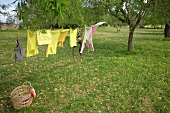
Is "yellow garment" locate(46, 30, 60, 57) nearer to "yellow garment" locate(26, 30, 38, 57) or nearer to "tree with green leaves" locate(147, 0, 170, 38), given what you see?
"yellow garment" locate(26, 30, 38, 57)

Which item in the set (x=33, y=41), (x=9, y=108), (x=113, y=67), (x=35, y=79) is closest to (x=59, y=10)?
(x=33, y=41)

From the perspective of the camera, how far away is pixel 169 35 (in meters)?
21.8

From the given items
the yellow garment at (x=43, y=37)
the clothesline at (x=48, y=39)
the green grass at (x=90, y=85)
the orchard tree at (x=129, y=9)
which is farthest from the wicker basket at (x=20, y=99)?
the orchard tree at (x=129, y=9)

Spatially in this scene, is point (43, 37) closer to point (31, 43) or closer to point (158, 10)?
point (31, 43)

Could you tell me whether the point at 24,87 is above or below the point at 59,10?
below

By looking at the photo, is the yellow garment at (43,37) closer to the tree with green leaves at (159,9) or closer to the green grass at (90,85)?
the green grass at (90,85)

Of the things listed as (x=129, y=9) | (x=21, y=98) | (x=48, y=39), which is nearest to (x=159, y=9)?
(x=129, y=9)

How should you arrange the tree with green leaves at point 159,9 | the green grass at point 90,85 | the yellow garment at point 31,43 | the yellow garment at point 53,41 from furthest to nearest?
1. the tree with green leaves at point 159,9
2. the yellow garment at point 53,41
3. the yellow garment at point 31,43
4. the green grass at point 90,85

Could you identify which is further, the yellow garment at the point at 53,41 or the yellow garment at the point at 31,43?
the yellow garment at the point at 53,41

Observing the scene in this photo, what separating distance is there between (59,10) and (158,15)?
9484 millimetres

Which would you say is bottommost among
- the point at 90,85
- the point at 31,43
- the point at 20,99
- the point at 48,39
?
the point at 90,85

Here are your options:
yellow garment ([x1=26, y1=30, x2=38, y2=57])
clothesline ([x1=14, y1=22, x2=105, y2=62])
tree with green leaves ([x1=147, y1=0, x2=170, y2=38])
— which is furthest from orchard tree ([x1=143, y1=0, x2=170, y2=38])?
yellow garment ([x1=26, y1=30, x2=38, y2=57])

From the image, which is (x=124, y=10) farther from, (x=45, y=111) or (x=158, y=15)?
(x=45, y=111)

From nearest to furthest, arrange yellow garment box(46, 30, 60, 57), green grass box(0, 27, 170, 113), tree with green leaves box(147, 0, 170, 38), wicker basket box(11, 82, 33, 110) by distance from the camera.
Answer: wicker basket box(11, 82, 33, 110)
green grass box(0, 27, 170, 113)
yellow garment box(46, 30, 60, 57)
tree with green leaves box(147, 0, 170, 38)
